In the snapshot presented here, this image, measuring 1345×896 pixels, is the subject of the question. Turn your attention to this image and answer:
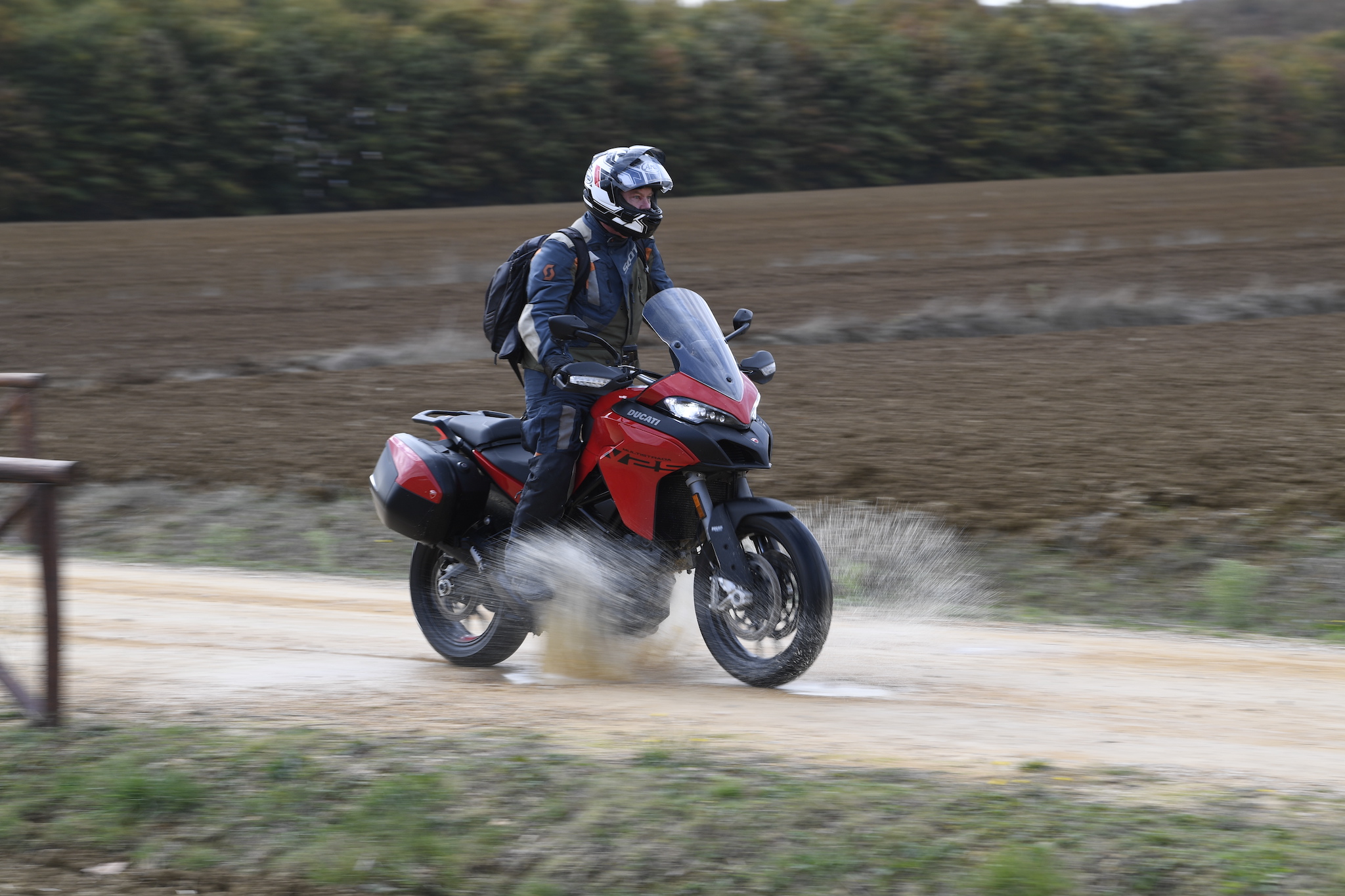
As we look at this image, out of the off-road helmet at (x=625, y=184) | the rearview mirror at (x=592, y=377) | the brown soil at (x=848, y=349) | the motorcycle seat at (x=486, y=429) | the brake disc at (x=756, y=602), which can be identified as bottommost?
the brown soil at (x=848, y=349)

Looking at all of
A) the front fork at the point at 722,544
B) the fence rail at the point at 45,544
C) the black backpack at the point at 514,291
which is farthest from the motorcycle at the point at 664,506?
the fence rail at the point at 45,544

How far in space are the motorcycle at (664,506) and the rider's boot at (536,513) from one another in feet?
0.19

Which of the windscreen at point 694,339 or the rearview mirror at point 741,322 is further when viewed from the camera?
the rearview mirror at point 741,322

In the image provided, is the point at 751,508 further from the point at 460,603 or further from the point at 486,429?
the point at 460,603

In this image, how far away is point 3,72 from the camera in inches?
1517

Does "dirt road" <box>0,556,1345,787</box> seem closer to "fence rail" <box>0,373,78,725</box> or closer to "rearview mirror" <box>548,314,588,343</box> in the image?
"fence rail" <box>0,373,78,725</box>

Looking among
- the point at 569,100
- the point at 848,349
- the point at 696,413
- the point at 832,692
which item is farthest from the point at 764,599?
the point at 569,100

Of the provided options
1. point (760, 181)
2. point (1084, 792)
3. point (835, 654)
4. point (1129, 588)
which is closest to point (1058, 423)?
point (1129, 588)

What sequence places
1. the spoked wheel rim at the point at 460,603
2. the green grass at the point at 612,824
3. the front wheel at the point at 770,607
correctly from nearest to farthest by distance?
the green grass at the point at 612,824, the front wheel at the point at 770,607, the spoked wheel rim at the point at 460,603

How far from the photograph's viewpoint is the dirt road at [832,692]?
5191 mm

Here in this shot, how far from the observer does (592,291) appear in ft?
20.7

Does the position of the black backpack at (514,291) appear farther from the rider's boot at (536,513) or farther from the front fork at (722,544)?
the front fork at (722,544)

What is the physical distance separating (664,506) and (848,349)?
37.1ft

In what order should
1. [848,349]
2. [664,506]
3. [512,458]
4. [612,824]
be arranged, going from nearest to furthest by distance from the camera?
[612,824], [664,506], [512,458], [848,349]
